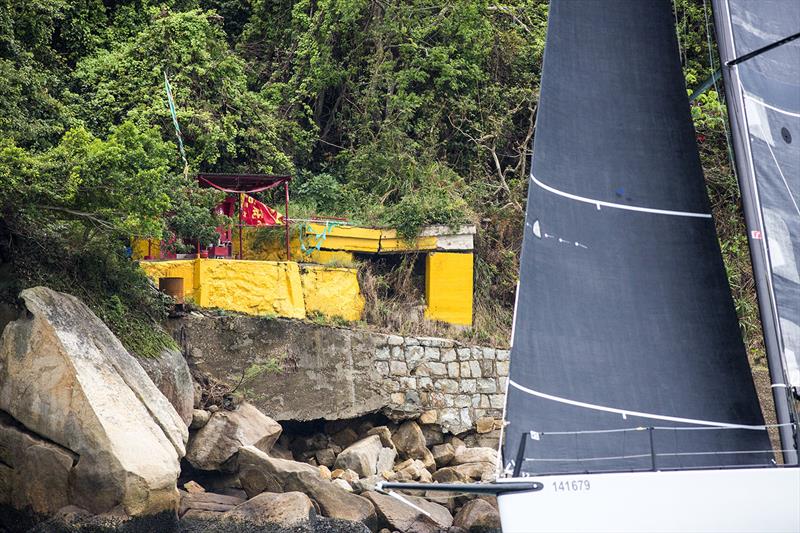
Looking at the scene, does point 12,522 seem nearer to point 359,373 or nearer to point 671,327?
point 359,373

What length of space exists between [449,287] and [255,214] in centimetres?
382

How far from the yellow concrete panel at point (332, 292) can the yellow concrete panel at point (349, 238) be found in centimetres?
72

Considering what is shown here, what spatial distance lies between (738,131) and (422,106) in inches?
570

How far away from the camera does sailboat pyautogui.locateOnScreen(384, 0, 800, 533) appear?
1002 cm

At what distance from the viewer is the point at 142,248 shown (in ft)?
67.7

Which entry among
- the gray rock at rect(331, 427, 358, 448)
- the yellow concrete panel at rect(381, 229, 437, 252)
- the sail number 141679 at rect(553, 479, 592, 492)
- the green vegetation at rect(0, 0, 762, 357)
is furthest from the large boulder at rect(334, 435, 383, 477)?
the sail number 141679 at rect(553, 479, 592, 492)

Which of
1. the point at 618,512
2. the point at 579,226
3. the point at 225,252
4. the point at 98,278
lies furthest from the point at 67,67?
→ the point at 618,512

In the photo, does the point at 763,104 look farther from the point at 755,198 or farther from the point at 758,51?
the point at 755,198

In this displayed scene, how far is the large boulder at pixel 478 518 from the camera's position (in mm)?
16984

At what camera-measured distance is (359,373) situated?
20188mm

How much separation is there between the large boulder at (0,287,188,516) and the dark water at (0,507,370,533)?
0.16 m

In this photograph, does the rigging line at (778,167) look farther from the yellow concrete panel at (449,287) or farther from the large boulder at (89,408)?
the yellow concrete panel at (449,287)

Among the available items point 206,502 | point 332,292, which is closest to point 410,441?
point 332,292

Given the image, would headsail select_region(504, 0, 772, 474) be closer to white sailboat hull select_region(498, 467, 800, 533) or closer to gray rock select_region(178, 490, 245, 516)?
white sailboat hull select_region(498, 467, 800, 533)
